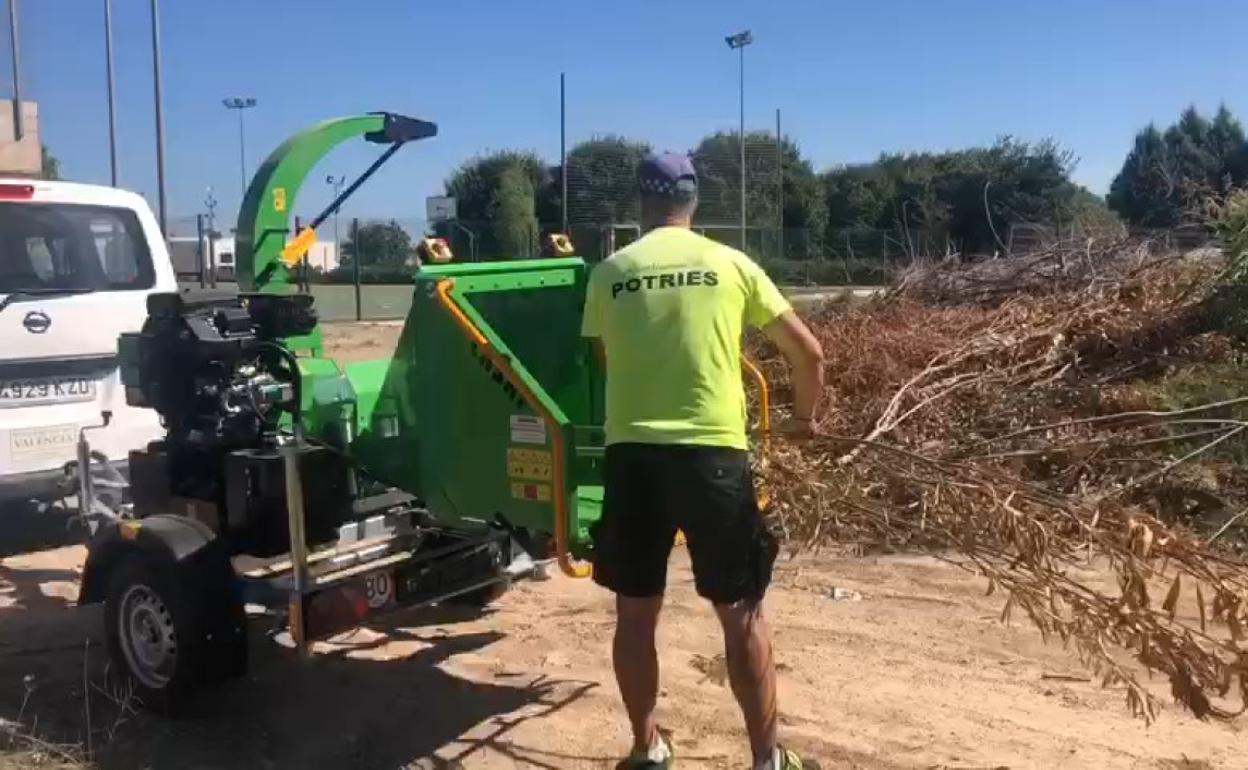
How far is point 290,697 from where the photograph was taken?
5113 mm

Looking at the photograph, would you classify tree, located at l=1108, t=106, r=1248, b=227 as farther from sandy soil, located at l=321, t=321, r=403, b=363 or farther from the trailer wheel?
the trailer wheel

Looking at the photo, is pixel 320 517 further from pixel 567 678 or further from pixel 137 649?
pixel 567 678

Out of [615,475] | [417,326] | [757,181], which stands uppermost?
[757,181]

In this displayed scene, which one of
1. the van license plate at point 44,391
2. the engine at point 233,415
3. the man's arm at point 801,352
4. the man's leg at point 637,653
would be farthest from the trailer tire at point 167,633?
the man's arm at point 801,352

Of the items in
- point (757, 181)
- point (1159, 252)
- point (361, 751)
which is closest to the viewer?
point (361, 751)

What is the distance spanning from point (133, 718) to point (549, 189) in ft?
114

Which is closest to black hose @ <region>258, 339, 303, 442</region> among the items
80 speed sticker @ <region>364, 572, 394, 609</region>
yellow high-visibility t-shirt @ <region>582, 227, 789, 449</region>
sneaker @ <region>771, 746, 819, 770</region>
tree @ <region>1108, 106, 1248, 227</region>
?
80 speed sticker @ <region>364, 572, 394, 609</region>

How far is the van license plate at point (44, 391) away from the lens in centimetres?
669

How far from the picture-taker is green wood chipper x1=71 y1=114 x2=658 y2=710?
4465 millimetres

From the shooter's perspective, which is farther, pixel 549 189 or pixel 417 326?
pixel 549 189

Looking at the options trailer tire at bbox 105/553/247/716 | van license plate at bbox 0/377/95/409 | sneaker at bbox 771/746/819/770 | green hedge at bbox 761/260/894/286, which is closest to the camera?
sneaker at bbox 771/746/819/770

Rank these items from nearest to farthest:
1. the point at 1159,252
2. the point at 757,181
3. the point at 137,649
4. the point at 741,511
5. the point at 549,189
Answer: the point at 741,511 → the point at 137,649 → the point at 1159,252 → the point at 757,181 → the point at 549,189

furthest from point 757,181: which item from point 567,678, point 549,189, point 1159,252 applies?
point 567,678

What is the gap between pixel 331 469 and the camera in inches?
197
